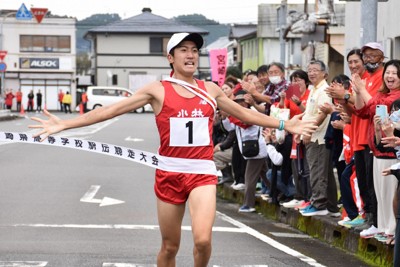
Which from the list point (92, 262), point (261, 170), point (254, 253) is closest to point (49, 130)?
point (92, 262)

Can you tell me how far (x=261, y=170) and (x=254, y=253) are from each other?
511 cm

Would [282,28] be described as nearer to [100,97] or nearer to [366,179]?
[366,179]

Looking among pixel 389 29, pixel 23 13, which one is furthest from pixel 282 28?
pixel 23 13

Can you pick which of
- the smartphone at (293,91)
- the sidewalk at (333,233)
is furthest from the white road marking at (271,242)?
the smartphone at (293,91)

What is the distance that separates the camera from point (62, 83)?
3253 inches

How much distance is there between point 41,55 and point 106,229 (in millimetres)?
71941

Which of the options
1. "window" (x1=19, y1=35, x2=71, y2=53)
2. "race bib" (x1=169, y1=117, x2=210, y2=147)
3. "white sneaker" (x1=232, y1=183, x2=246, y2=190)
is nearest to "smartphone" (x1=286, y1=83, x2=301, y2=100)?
"white sneaker" (x1=232, y1=183, x2=246, y2=190)

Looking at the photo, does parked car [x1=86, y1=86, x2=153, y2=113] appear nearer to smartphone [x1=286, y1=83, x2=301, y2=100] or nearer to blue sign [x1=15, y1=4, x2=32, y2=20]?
blue sign [x1=15, y1=4, x2=32, y2=20]

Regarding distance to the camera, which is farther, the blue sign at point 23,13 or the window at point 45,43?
the window at point 45,43

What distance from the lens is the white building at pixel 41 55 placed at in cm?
8200

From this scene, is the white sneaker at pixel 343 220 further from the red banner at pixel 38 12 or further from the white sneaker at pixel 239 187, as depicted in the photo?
the red banner at pixel 38 12

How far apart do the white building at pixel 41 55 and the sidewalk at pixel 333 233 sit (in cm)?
6773

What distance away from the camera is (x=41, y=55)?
82938 millimetres

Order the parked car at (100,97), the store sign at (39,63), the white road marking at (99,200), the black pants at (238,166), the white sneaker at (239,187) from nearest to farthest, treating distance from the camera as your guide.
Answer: the white road marking at (99,200)
the white sneaker at (239,187)
the black pants at (238,166)
the parked car at (100,97)
the store sign at (39,63)
